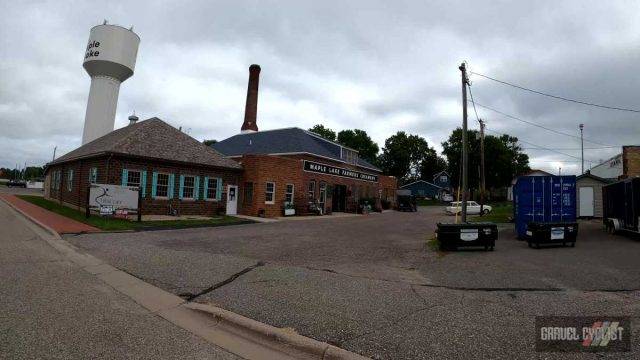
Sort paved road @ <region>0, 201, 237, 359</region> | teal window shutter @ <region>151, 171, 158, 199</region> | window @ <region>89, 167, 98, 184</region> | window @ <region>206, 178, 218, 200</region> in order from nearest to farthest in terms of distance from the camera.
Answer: paved road @ <region>0, 201, 237, 359</region>, window @ <region>89, 167, 98, 184</region>, teal window shutter @ <region>151, 171, 158, 199</region>, window @ <region>206, 178, 218, 200</region>

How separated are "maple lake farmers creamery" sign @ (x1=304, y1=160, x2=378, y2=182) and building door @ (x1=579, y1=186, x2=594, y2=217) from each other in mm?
19069

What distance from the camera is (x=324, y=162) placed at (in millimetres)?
36312

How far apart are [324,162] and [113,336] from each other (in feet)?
105

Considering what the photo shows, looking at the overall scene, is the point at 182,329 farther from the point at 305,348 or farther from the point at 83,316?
the point at 305,348

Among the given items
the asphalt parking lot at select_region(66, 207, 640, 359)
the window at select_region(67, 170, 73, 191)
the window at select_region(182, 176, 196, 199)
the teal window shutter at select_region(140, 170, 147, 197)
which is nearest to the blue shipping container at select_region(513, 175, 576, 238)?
the asphalt parking lot at select_region(66, 207, 640, 359)

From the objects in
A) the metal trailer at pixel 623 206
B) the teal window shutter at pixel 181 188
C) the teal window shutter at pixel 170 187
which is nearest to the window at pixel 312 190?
the teal window shutter at pixel 181 188

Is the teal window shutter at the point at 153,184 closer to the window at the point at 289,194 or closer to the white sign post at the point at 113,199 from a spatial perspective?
the white sign post at the point at 113,199

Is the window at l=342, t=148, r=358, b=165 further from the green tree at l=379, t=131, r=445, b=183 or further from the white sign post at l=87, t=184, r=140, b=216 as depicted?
the green tree at l=379, t=131, r=445, b=183

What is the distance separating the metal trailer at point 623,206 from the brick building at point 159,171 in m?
21.7

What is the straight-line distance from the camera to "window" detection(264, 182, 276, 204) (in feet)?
88.7

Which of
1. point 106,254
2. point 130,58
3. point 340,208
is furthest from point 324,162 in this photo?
point 106,254

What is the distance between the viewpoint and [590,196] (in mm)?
29281

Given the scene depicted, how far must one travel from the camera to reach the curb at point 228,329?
4.42 metres

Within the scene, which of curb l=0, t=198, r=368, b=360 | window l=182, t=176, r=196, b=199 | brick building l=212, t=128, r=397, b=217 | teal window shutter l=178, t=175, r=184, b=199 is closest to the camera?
curb l=0, t=198, r=368, b=360
